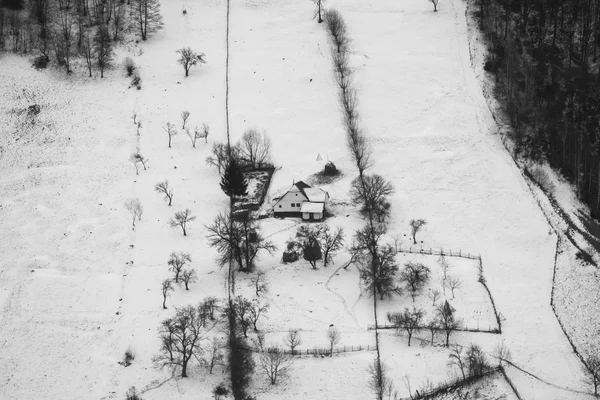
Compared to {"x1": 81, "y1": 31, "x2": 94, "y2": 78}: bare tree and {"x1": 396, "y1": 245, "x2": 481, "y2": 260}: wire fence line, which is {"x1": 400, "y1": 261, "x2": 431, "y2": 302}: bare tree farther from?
{"x1": 81, "y1": 31, "x2": 94, "y2": 78}: bare tree

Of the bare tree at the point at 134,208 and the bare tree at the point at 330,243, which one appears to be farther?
the bare tree at the point at 134,208

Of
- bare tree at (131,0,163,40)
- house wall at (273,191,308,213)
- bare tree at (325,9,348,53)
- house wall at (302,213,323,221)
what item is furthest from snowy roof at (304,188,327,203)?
bare tree at (131,0,163,40)

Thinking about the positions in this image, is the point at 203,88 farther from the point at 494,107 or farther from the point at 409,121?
the point at 494,107

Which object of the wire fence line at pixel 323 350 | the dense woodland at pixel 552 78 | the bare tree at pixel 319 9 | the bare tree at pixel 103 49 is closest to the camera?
the wire fence line at pixel 323 350

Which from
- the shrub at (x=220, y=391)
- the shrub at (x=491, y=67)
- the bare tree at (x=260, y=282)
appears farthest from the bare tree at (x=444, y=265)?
the shrub at (x=491, y=67)

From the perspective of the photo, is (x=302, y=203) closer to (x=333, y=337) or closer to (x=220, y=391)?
(x=333, y=337)

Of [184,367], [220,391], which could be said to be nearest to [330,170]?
[184,367]

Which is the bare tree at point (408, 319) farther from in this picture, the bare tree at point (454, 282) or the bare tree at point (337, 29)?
the bare tree at point (337, 29)

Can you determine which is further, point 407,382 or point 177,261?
point 177,261
